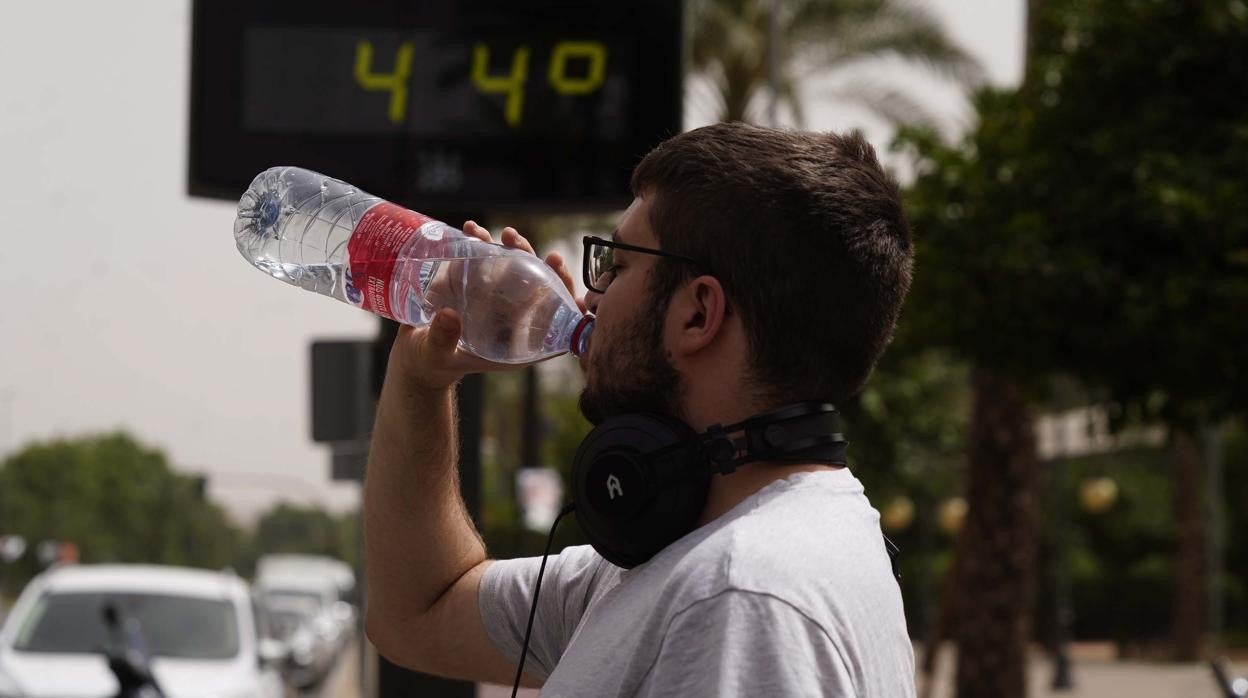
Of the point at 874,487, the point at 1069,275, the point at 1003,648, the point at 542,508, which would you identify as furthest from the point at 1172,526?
the point at 1069,275

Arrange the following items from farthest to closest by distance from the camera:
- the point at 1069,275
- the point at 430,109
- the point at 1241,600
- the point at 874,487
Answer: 1. the point at 1241,600
2. the point at 874,487
3. the point at 1069,275
4. the point at 430,109

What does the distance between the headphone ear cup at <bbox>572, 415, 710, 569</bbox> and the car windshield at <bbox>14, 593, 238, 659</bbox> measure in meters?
9.01

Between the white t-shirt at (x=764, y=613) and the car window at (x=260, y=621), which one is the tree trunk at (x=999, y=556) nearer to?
the car window at (x=260, y=621)

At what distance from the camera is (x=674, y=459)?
222 cm

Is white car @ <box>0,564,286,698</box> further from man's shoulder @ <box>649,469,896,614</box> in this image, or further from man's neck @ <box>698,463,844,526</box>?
man's shoulder @ <box>649,469,896,614</box>

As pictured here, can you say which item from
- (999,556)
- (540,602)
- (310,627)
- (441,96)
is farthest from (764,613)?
(310,627)

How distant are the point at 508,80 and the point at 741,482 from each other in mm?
4205

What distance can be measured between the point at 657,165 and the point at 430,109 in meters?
4.03

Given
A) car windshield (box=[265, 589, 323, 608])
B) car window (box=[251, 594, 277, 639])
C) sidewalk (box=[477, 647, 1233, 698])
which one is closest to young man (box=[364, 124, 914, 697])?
car window (box=[251, 594, 277, 639])

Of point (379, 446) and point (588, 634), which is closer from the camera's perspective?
point (588, 634)

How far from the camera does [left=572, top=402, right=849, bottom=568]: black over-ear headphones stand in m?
2.20

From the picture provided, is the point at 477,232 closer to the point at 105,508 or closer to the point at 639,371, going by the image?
the point at 639,371

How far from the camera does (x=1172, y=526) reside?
143ft

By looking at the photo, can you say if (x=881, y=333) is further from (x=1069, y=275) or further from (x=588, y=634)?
(x=1069, y=275)
